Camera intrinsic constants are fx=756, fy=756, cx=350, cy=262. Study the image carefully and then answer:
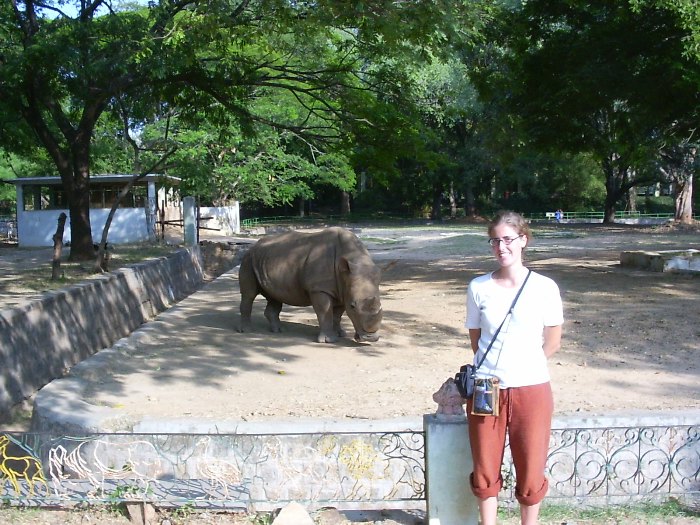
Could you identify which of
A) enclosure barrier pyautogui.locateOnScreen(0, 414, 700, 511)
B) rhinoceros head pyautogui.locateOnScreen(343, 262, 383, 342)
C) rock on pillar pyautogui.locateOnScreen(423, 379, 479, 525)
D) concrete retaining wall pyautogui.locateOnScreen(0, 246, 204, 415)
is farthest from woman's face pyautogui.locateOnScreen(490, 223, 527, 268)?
concrete retaining wall pyautogui.locateOnScreen(0, 246, 204, 415)

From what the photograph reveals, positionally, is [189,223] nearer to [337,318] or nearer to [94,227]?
[94,227]

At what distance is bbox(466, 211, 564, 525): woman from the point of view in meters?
4.05

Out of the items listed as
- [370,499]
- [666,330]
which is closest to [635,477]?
[370,499]

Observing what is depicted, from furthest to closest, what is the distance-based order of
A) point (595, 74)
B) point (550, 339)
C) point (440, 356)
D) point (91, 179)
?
point (91, 179), point (595, 74), point (440, 356), point (550, 339)

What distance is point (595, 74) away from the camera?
13586 millimetres

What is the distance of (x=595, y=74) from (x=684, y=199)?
30.1 m

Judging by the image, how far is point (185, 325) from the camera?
38.4 ft

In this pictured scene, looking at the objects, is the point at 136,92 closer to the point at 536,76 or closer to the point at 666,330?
the point at 536,76

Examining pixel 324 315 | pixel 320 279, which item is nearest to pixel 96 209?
pixel 320 279

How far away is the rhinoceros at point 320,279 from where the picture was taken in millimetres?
9602

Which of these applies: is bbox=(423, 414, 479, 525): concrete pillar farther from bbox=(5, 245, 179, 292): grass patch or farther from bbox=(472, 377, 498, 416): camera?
bbox=(5, 245, 179, 292): grass patch

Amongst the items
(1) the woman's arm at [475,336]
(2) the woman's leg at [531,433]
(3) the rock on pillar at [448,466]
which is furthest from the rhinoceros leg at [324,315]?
(2) the woman's leg at [531,433]

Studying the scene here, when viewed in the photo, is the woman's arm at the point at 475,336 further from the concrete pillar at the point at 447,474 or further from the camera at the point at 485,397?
the concrete pillar at the point at 447,474

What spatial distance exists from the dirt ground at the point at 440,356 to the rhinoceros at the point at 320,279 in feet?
1.23
